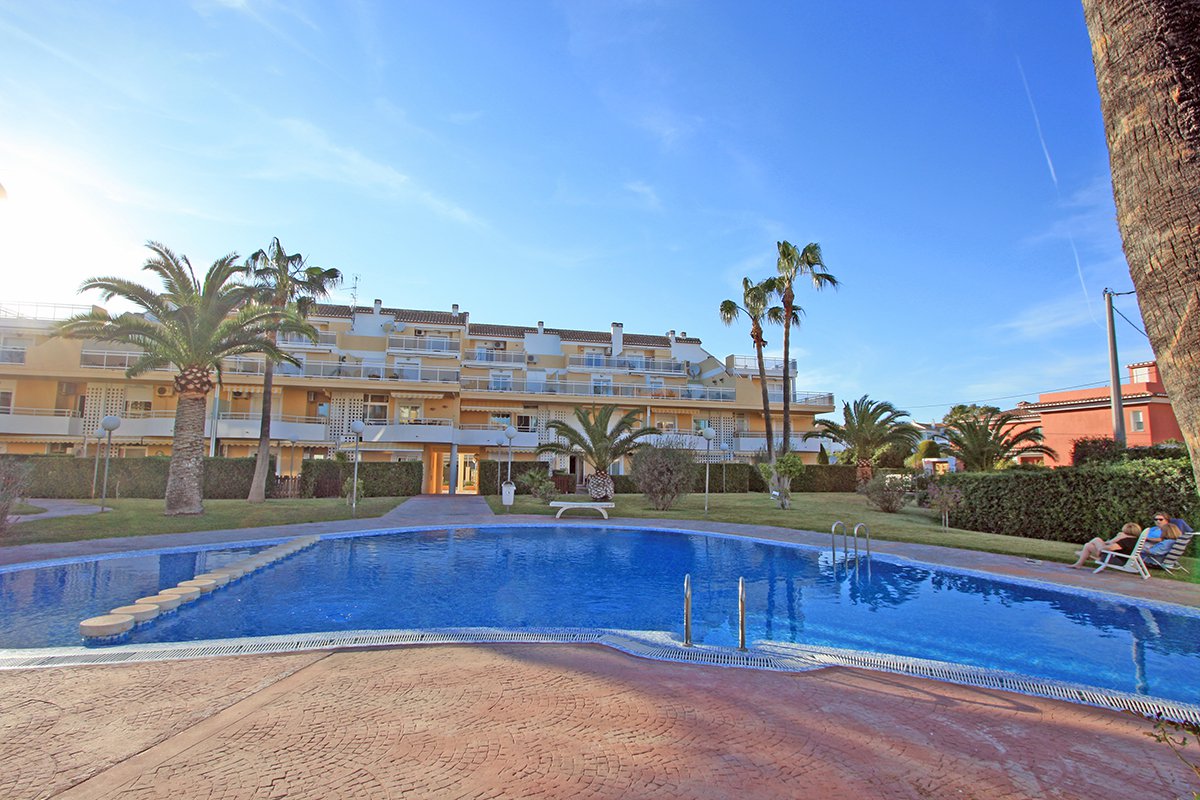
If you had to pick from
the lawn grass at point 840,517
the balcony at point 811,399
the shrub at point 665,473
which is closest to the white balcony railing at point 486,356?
the lawn grass at point 840,517

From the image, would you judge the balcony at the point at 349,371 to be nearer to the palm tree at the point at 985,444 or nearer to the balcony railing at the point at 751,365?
the balcony railing at the point at 751,365

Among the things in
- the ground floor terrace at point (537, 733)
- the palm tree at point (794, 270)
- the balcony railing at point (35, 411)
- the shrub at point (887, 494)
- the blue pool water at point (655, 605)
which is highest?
the palm tree at point (794, 270)

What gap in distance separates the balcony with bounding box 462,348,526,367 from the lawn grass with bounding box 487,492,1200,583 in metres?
14.7

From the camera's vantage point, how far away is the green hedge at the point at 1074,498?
12.3 metres

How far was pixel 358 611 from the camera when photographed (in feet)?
27.6

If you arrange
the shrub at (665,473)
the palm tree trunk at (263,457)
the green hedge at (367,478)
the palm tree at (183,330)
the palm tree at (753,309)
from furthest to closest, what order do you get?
the palm tree at (753,309) → the green hedge at (367,478) → the palm tree trunk at (263,457) → the shrub at (665,473) → the palm tree at (183,330)

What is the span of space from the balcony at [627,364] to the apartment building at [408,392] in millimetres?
99

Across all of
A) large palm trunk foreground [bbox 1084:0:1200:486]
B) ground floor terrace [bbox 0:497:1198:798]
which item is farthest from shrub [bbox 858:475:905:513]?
large palm trunk foreground [bbox 1084:0:1200:486]

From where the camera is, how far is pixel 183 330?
1755 centimetres

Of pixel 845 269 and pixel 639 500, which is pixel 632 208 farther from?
pixel 845 269

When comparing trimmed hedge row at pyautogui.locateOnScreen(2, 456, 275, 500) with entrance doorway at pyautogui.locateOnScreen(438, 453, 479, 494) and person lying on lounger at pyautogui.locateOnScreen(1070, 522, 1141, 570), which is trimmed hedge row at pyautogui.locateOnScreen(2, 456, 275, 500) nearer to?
entrance doorway at pyautogui.locateOnScreen(438, 453, 479, 494)

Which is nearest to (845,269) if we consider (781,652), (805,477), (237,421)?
(805,477)

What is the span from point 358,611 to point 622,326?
3861cm

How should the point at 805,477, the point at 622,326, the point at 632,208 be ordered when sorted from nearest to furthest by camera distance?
the point at 632,208
the point at 805,477
the point at 622,326
